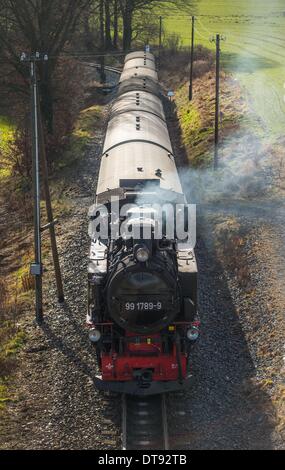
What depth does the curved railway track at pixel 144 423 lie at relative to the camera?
12188mm

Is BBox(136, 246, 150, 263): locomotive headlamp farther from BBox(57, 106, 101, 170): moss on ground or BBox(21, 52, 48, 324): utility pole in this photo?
BBox(57, 106, 101, 170): moss on ground

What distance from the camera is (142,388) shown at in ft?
43.6

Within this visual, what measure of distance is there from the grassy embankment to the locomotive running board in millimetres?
2223

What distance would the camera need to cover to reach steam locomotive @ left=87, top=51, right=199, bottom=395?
1241cm

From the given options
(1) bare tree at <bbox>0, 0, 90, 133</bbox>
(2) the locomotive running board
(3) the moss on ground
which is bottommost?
(2) the locomotive running board

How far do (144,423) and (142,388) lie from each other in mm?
775

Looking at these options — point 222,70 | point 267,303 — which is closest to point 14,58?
point 222,70

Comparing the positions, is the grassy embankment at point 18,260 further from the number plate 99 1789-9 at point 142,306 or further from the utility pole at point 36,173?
the number plate 99 1789-9 at point 142,306

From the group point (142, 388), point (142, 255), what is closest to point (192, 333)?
point (142, 388)

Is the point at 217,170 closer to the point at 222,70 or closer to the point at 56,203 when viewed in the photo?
the point at 56,203

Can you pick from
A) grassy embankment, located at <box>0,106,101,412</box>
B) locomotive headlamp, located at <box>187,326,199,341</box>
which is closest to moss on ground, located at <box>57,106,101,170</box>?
grassy embankment, located at <box>0,106,101,412</box>

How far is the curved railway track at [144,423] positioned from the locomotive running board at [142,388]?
0.25 meters

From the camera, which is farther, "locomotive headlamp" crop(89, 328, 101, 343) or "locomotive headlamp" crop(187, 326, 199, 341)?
"locomotive headlamp" crop(187, 326, 199, 341)
